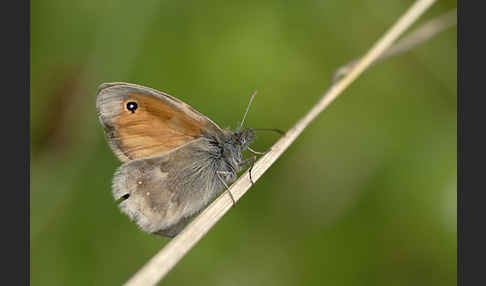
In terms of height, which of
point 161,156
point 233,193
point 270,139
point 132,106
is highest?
point 132,106

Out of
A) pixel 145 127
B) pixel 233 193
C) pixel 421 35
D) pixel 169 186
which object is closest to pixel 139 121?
pixel 145 127

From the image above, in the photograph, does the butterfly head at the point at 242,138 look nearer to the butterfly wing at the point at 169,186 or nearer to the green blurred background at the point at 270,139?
the butterfly wing at the point at 169,186

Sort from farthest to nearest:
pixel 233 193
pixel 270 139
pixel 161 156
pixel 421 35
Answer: pixel 270 139, pixel 421 35, pixel 161 156, pixel 233 193

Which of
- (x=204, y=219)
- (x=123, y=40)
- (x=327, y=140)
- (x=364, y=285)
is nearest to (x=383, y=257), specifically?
(x=364, y=285)

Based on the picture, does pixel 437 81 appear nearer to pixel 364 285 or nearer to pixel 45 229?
pixel 364 285

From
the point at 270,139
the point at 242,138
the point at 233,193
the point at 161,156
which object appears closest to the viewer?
the point at 233,193

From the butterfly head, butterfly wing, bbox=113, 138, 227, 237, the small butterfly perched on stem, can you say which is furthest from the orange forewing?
the butterfly head

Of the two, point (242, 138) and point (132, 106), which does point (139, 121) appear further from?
point (242, 138)

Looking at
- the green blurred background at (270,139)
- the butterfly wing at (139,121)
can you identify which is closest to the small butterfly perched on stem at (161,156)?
the butterfly wing at (139,121)
